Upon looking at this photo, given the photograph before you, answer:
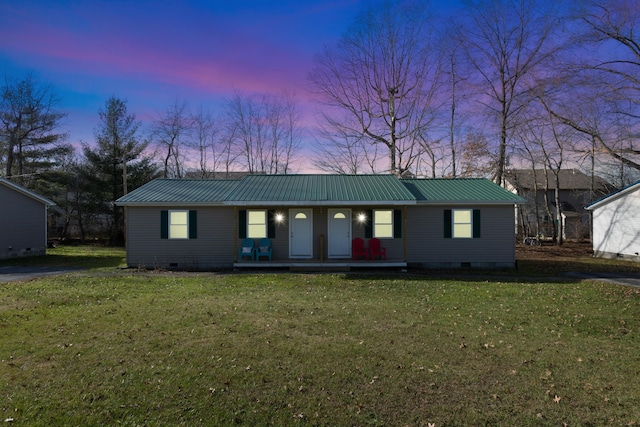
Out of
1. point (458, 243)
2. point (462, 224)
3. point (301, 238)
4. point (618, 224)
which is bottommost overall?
point (458, 243)

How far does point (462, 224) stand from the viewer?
15.1 meters

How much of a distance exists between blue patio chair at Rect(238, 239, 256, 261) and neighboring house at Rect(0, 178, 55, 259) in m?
12.7

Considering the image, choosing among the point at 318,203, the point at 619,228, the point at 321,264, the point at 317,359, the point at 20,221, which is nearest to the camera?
the point at 317,359

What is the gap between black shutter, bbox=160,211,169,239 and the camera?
14906 millimetres

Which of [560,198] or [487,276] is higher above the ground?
[560,198]

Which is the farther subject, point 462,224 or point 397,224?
point 462,224

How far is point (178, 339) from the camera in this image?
6.02m

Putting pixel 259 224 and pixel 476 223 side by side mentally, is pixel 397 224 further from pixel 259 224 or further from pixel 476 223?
pixel 259 224

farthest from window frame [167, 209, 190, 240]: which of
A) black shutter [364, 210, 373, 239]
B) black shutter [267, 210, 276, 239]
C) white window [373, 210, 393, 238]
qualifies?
white window [373, 210, 393, 238]

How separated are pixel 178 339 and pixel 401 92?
79.0ft

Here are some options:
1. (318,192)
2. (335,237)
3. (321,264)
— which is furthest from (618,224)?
(321,264)

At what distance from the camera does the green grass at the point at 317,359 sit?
12.8ft

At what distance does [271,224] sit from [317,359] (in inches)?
393

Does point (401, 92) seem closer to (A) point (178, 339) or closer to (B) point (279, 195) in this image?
(B) point (279, 195)
